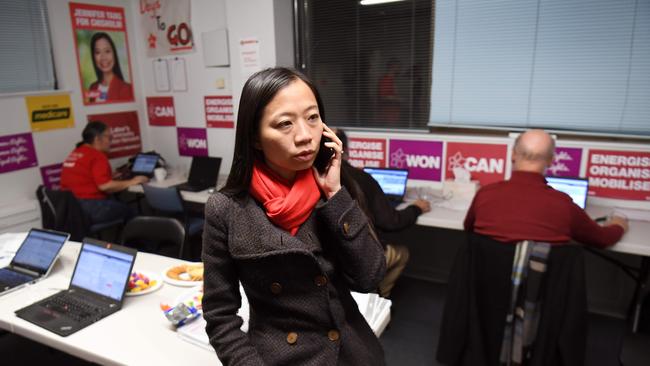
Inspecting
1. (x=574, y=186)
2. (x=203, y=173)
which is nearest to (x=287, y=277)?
(x=574, y=186)

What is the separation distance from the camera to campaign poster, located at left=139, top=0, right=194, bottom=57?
399cm

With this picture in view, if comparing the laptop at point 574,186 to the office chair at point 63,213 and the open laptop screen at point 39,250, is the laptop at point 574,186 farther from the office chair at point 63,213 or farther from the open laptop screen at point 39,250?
the office chair at point 63,213

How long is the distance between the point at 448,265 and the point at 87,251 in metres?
2.50

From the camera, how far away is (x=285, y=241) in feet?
2.97

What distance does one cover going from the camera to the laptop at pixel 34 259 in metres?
1.94

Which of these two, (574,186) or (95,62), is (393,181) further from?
(95,62)

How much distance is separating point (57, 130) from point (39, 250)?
2075 millimetres

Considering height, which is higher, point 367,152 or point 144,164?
point 367,152

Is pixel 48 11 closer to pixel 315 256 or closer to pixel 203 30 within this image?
pixel 203 30

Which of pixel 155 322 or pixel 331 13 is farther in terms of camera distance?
pixel 331 13

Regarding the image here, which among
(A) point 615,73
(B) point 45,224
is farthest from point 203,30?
(A) point 615,73

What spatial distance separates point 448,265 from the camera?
335cm

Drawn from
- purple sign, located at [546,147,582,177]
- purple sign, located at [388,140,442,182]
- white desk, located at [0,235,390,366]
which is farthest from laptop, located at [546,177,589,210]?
white desk, located at [0,235,390,366]

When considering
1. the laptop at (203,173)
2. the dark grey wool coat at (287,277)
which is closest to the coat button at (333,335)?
the dark grey wool coat at (287,277)
